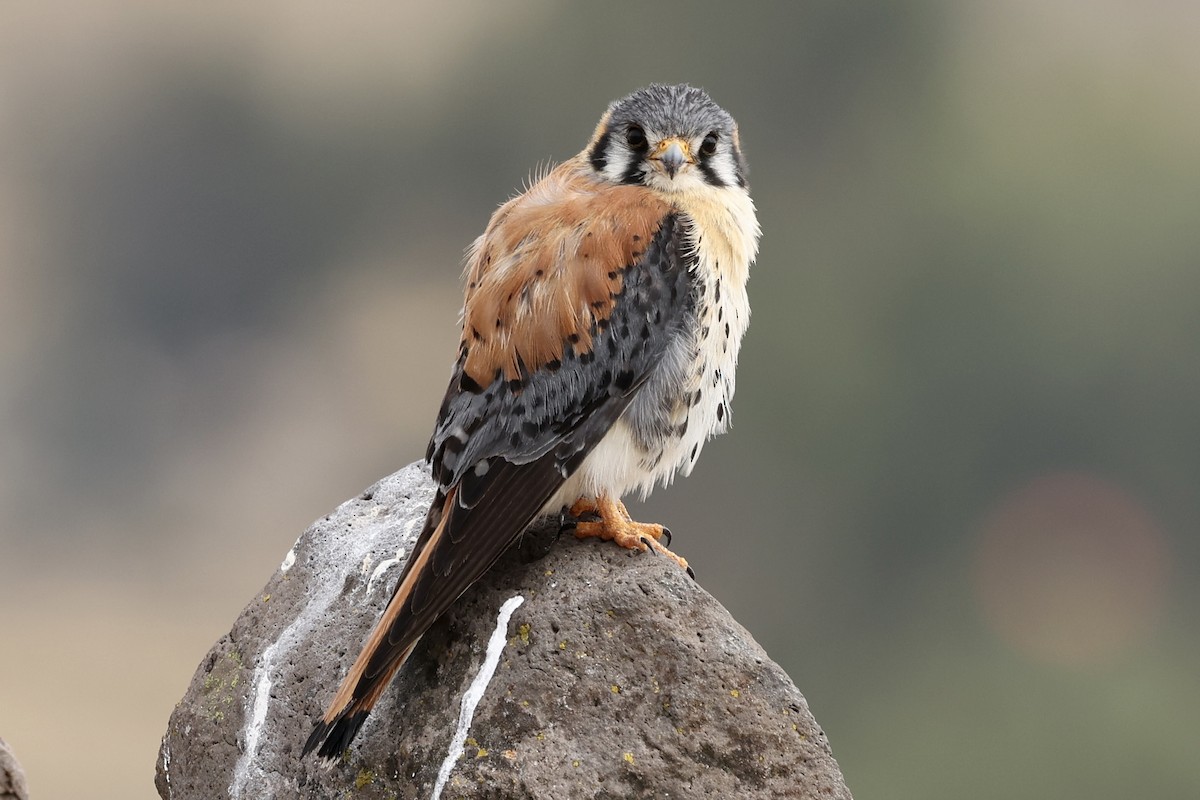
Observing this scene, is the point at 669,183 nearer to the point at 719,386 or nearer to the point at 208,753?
the point at 719,386

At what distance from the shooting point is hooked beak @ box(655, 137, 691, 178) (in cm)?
369

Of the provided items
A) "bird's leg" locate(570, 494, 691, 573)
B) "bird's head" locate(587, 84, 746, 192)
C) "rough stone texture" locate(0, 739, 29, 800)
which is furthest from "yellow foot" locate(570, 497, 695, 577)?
"rough stone texture" locate(0, 739, 29, 800)

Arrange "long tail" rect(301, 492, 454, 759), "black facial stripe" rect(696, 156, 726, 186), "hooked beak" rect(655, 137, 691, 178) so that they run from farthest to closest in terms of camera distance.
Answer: "black facial stripe" rect(696, 156, 726, 186)
"hooked beak" rect(655, 137, 691, 178)
"long tail" rect(301, 492, 454, 759)

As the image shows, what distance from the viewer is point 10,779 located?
12.2 ft

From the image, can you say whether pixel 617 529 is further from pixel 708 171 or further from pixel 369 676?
pixel 708 171

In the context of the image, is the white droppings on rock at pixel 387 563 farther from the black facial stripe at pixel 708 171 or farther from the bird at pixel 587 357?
the black facial stripe at pixel 708 171

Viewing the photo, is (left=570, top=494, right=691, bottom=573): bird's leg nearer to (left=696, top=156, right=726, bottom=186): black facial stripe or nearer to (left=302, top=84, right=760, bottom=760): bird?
(left=302, top=84, right=760, bottom=760): bird

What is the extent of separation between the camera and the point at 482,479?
337 cm

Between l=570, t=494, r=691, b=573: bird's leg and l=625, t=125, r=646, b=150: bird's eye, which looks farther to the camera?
l=625, t=125, r=646, b=150: bird's eye

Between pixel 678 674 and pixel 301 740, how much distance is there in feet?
3.24

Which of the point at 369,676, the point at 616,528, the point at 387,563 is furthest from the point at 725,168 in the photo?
the point at 369,676

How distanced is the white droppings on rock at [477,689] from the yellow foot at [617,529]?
299mm

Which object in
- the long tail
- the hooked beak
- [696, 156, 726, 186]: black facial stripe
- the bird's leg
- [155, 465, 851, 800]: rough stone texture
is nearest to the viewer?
the long tail

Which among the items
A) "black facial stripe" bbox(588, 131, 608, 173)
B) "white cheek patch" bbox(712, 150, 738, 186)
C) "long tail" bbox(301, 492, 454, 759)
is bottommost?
"long tail" bbox(301, 492, 454, 759)
